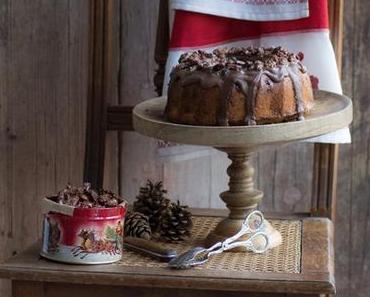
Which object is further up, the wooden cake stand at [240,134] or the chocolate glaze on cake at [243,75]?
the chocolate glaze on cake at [243,75]

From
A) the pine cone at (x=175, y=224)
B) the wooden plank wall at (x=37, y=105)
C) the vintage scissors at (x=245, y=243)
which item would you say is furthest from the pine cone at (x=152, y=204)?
the wooden plank wall at (x=37, y=105)

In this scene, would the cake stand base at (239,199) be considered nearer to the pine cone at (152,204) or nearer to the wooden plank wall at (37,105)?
the pine cone at (152,204)

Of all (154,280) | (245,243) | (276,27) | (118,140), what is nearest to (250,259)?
(245,243)

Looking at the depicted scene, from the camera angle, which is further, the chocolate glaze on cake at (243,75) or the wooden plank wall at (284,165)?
the wooden plank wall at (284,165)

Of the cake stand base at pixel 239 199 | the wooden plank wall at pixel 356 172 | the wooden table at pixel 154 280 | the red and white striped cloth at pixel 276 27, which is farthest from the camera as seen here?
the wooden plank wall at pixel 356 172

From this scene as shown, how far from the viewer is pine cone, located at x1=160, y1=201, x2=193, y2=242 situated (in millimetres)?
1359

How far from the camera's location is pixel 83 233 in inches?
47.7

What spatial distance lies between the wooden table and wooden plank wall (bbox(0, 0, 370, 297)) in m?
0.44

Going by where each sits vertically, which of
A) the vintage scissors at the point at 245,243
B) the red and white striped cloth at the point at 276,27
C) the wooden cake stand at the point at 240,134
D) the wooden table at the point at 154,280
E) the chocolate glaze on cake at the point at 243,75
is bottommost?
the wooden table at the point at 154,280

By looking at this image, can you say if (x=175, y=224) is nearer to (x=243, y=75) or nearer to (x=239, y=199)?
(x=239, y=199)

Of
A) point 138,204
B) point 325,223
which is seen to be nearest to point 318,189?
point 325,223

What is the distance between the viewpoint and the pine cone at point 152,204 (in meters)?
1.39

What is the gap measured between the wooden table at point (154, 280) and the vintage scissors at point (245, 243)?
36 millimetres

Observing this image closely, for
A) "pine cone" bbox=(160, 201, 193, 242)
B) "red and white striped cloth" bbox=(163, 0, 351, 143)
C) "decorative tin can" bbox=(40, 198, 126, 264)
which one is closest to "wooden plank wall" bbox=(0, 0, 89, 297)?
"red and white striped cloth" bbox=(163, 0, 351, 143)
